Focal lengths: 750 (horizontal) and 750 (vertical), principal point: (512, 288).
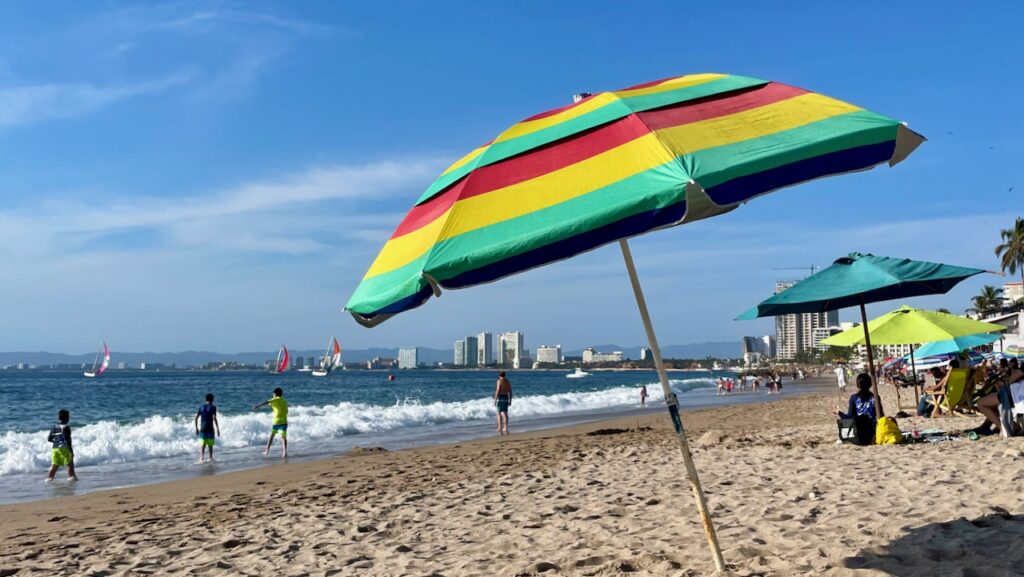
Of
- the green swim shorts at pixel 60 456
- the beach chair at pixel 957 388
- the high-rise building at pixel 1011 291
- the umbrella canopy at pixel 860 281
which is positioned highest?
the high-rise building at pixel 1011 291

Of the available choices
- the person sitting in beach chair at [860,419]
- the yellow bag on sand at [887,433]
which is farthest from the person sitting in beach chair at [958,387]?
the yellow bag on sand at [887,433]

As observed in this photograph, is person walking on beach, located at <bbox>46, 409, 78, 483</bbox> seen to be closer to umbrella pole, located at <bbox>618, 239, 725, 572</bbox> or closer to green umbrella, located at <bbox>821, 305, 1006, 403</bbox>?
umbrella pole, located at <bbox>618, 239, 725, 572</bbox>

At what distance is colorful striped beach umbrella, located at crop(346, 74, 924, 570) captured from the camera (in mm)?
2582

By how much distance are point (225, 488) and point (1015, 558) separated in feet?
33.0

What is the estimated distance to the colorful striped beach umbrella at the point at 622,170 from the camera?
258cm

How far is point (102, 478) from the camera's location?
45.1ft

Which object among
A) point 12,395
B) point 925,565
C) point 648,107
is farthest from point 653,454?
point 12,395

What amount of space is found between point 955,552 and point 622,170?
11.4 feet

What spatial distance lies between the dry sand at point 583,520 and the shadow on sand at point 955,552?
16 millimetres

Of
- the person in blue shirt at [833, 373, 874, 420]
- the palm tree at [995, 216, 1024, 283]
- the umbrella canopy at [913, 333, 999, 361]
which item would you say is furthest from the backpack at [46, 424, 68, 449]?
the palm tree at [995, 216, 1024, 283]

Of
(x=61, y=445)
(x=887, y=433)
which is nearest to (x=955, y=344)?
(x=887, y=433)

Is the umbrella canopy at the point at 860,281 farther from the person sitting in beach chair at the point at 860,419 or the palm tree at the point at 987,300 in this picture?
the palm tree at the point at 987,300

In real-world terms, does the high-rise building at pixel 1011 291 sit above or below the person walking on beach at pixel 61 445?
above

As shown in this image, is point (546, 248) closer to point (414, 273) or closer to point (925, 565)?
point (414, 273)
